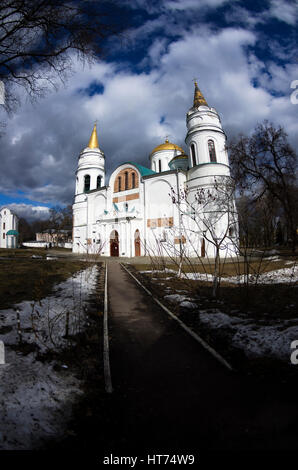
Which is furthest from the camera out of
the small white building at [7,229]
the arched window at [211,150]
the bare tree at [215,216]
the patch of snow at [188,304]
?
the small white building at [7,229]

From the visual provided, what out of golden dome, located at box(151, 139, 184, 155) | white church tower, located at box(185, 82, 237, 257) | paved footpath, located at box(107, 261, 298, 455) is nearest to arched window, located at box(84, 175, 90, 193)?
golden dome, located at box(151, 139, 184, 155)

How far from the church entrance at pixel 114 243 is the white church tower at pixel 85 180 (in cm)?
903

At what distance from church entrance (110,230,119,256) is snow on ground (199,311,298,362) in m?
27.0

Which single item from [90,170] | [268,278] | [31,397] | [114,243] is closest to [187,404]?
[31,397]

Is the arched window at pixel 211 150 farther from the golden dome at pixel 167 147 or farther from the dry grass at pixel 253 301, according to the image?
the dry grass at pixel 253 301

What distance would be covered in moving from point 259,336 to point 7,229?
64218mm

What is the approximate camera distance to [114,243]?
104 feet

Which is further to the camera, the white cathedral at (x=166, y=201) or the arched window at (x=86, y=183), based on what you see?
the arched window at (x=86, y=183)

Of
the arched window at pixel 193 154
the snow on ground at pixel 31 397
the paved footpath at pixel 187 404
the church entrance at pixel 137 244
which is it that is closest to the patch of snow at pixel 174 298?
the paved footpath at pixel 187 404

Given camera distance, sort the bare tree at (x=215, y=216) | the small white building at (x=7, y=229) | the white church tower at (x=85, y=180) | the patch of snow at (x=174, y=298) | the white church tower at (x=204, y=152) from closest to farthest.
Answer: the patch of snow at (x=174, y=298) → the bare tree at (x=215, y=216) → the white church tower at (x=204, y=152) → the white church tower at (x=85, y=180) → the small white building at (x=7, y=229)

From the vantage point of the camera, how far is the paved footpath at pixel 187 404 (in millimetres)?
1919

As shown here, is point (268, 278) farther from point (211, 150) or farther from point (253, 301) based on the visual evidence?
point (211, 150)

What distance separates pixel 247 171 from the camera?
2227 cm

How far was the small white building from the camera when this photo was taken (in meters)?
54.1
